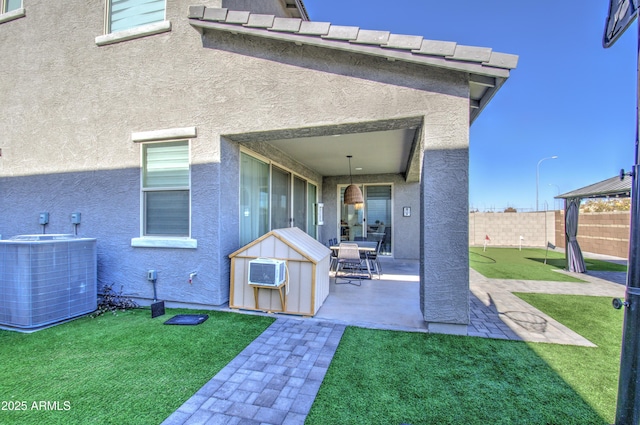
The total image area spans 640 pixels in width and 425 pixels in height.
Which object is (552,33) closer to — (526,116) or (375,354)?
(526,116)

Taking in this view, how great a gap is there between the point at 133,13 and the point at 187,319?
5.78 m

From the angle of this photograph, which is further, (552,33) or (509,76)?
(552,33)

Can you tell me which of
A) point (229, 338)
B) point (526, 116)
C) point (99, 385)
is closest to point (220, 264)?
point (229, 338)

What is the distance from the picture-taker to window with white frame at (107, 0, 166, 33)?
488cm

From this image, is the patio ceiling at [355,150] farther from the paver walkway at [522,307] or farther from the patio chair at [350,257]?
the paver walkway at [522,307]

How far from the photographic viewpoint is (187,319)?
4.10m

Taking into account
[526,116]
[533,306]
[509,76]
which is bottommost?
[533,306]

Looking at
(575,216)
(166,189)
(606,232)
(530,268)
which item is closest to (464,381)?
(166,189)

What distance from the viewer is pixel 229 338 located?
3.55 metres

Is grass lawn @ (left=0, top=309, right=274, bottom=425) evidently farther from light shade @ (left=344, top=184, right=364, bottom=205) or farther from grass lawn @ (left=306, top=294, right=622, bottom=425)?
light shade @ (left=344, top=184, right=364, bottom=205)

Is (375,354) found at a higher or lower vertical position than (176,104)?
lower

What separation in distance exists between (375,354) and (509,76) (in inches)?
147

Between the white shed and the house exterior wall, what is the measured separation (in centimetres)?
31

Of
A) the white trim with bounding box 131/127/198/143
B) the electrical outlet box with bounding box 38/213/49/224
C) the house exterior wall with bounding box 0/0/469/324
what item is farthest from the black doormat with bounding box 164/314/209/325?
the electrical outlet box with bounding box 38/213/49/224
